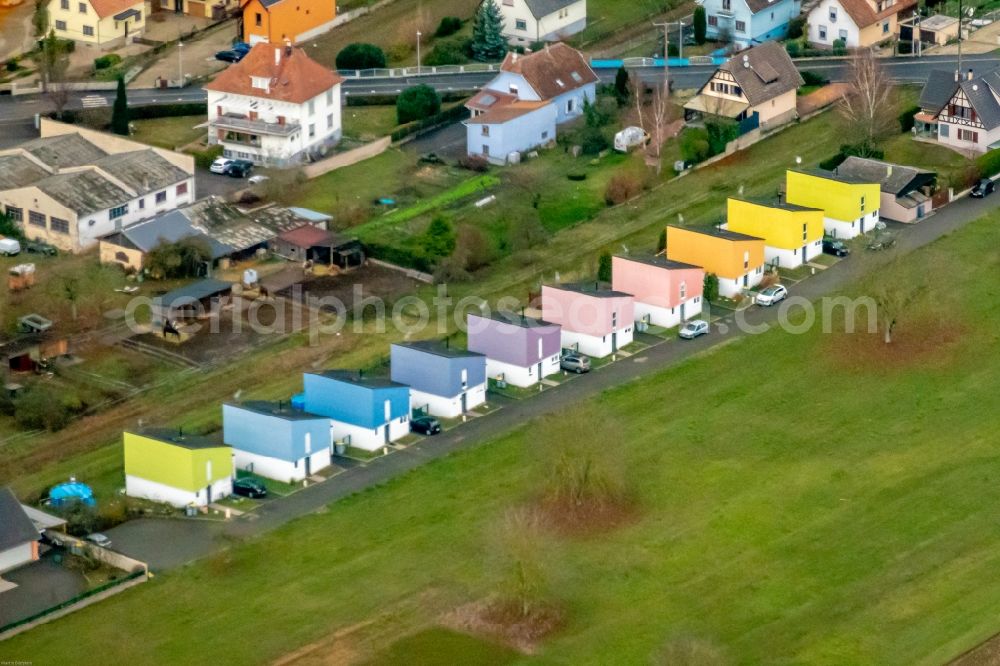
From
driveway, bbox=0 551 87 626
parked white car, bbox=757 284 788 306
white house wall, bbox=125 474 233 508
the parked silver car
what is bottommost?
driveway, bbox=0 551 87 626

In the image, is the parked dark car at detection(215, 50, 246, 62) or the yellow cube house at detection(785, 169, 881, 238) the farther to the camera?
the parked dark car at detection(215, 50, 246, 62)

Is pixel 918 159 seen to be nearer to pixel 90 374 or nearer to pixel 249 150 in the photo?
pixel 249 150

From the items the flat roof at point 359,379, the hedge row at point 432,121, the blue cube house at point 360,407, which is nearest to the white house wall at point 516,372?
the flat roof at point 359,379

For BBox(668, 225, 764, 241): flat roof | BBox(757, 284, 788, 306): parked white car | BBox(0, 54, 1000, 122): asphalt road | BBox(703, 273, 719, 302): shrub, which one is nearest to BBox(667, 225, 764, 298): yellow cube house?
BBox(668, 225, 764, 241): flat roof

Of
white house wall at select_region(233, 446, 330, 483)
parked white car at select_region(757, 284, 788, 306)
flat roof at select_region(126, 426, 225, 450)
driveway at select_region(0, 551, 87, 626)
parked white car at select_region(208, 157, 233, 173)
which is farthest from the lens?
parked white car at select_region(208, 157, 233, 173)

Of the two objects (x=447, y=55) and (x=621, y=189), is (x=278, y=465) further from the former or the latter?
(x=447, y=55)

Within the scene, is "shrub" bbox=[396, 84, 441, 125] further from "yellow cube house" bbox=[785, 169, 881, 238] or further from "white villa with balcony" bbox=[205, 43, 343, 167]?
"yellow cube house" bbox=[785, 169, 881, 238]

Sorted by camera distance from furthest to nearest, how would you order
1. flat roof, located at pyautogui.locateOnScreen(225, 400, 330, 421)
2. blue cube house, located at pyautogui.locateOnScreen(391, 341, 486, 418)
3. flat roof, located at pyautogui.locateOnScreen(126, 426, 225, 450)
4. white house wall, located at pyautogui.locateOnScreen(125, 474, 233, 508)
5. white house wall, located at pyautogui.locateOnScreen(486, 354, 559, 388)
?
white house wall, located at pyautogui.locateOnScreen(486, 354, 559, 388) → blue cube house, located at pyautogui.locateOnScreen(391, 341, 486, 418) → flat roof, located at pyautogui.locateOnScreen(225, 400, 330, 421) → flat roof, located at pyautogui.locateOnScreen(126, 426, 225, 450) → white house wall, located at pyautogui.locateOnScreen(125, 474, 233, 508)

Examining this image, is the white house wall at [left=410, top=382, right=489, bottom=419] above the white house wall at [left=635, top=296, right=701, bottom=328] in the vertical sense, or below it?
below

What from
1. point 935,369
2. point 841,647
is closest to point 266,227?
point 935,369
